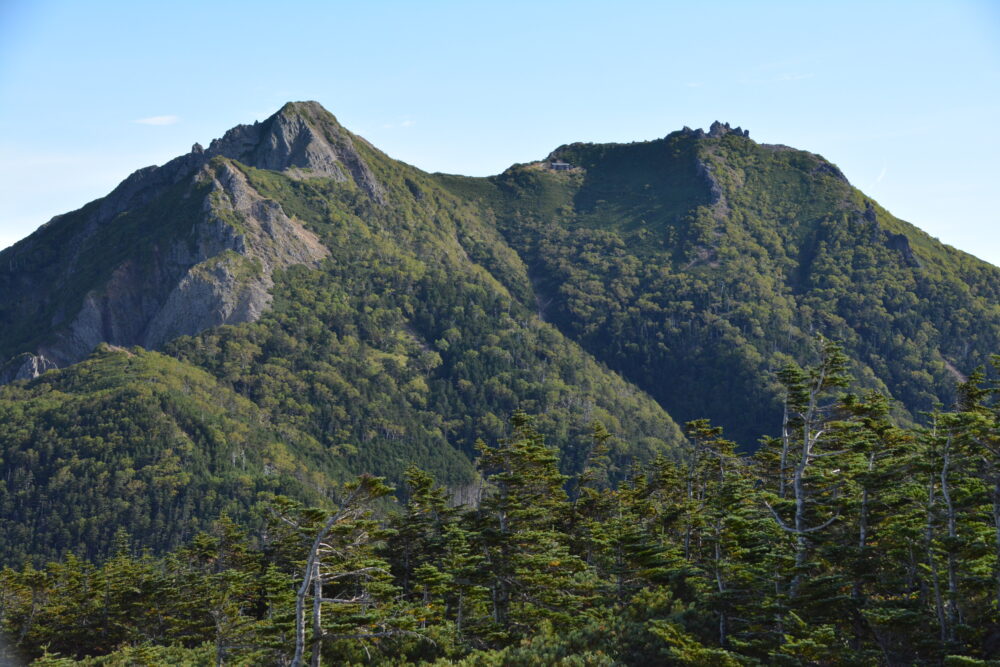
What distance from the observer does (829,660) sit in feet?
109

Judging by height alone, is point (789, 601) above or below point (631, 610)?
above

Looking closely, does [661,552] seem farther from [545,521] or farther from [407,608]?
[407,608]

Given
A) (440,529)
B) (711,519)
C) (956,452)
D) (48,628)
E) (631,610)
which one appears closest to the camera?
(956,452)

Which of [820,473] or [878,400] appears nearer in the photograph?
[820,473]

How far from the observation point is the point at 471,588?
45.3m

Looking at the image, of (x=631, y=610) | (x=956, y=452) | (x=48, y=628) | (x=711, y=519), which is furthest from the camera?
(x=48, y=628)

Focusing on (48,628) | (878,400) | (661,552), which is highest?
(878,400)

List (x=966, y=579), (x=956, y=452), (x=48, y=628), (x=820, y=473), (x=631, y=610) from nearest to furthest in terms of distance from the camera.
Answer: (x=966, y=579)
(x=956, y=452)
(x=820, y=473)
(x=631, y=610)
(x=48, y=628)

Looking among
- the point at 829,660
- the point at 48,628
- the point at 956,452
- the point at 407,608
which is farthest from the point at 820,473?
the point at 48,628

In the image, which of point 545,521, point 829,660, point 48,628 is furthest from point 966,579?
point 48,628

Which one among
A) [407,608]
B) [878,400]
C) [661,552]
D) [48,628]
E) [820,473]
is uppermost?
[878,400]

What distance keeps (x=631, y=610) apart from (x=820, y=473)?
13676 mm

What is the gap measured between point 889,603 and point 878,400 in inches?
624

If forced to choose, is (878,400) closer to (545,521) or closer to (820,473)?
(820,473)
